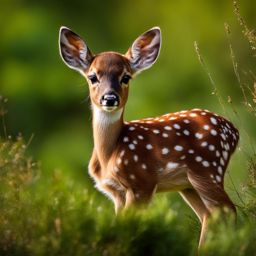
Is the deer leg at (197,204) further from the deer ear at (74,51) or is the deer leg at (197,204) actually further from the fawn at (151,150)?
the deer ear at (74,51)

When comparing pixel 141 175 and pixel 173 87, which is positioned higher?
pixel 141 175

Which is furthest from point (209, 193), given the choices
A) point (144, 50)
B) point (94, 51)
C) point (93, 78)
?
point (94, 51)

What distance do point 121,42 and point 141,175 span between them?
19.7 metres

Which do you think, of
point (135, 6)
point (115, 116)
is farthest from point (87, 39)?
point (115, 116)

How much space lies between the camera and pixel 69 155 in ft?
91.5

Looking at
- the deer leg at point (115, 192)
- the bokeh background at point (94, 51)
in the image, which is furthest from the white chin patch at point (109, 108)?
the bokeh background at point (94, 51)

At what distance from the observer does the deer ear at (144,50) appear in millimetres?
11625

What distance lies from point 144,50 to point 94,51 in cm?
1654

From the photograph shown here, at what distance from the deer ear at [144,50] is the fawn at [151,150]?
10.1 inches

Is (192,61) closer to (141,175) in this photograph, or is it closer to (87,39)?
(87,39)

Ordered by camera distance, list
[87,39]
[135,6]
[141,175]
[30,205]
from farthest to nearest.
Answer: [135,6] < [87,39] < [141,175] < [30,205]

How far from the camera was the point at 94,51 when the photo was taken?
92.7 feet

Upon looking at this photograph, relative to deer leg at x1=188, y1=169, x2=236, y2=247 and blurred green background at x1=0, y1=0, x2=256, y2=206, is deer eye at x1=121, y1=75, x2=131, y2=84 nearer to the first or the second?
deer leg at x1=188, y1=169, x2=236, y2=247

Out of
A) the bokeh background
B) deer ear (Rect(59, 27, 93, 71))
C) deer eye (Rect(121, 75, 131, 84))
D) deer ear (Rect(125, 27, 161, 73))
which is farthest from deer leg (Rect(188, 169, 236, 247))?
the bokeh background
